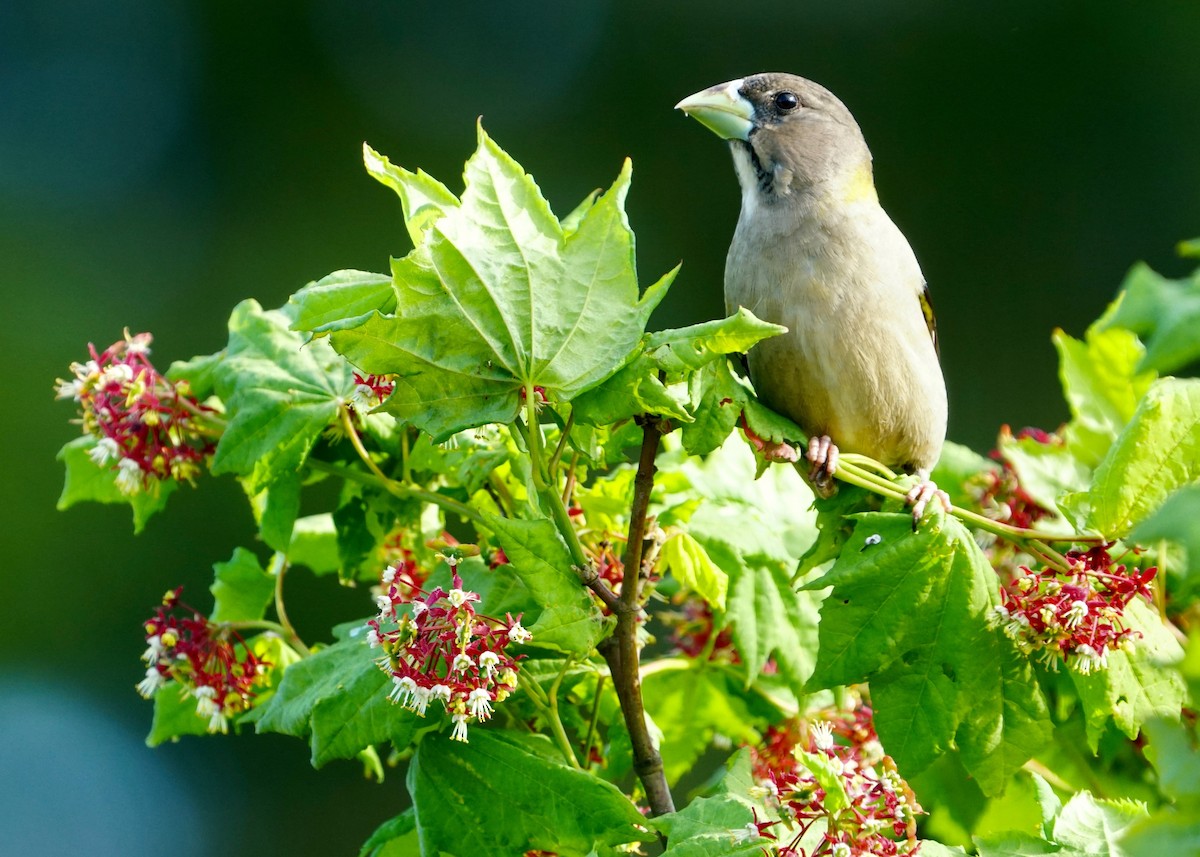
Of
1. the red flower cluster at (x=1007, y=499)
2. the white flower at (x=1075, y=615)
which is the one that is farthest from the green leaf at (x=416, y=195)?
the red flower cluster at (x=1007, y=499)

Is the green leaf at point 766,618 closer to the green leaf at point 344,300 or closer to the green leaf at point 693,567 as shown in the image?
the green leaf at point 693,567

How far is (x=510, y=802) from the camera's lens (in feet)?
4.07

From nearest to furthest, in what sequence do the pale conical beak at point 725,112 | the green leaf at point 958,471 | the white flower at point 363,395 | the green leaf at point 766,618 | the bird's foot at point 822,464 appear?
the white flower at point 363,395 < the bird's foot at point 822,464 < the green leaf at point 766,618 < the green leaf at point 958,471 < the pale conical beak at point 725,112

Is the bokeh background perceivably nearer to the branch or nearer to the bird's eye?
the bird's eye

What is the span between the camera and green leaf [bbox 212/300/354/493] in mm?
1406

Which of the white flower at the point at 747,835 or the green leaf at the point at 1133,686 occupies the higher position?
the white flower at the point at 747,835

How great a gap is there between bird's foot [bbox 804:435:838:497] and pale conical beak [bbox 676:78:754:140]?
847 millimetres

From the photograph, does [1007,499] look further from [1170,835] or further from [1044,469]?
[1170,835]

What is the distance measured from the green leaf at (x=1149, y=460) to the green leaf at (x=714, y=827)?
0.46 metres

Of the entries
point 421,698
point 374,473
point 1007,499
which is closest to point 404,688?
point 421,698

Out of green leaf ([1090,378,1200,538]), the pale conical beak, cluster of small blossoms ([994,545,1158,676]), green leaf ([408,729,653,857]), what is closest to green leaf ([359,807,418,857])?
green leaf ([408,729,653,857])

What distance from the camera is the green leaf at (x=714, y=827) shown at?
1.09 metres

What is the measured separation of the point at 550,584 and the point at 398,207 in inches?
170

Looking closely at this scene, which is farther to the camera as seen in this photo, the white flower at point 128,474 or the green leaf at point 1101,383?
the green leaf at point 1101,383
